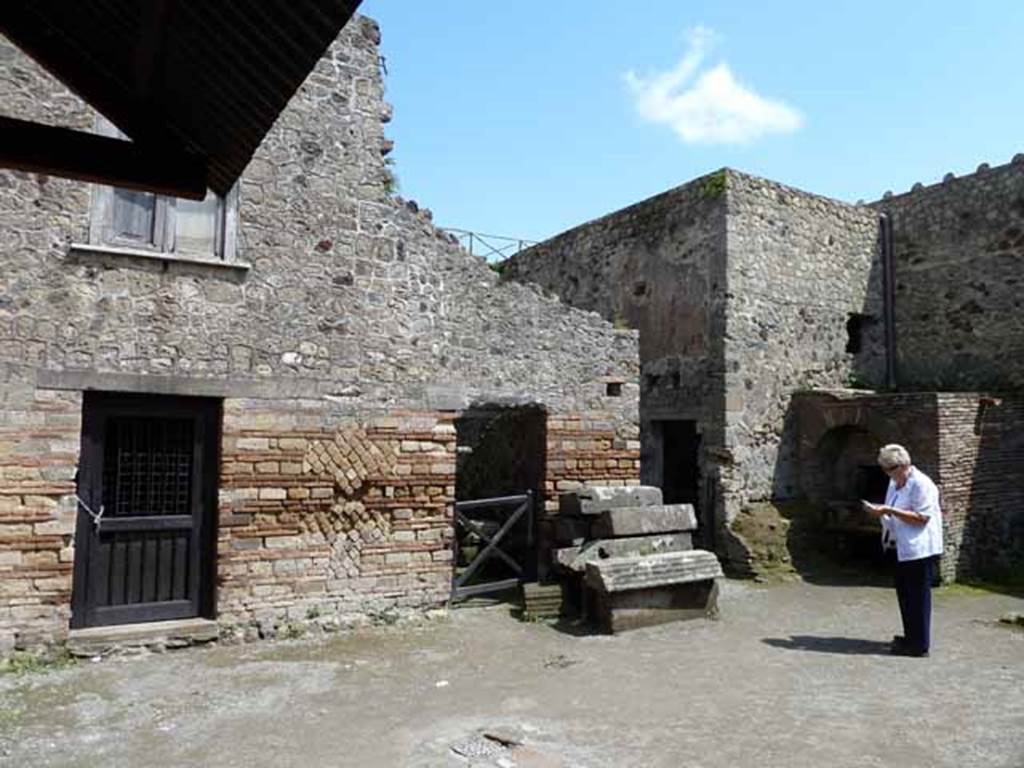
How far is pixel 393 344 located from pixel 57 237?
2.98 meters

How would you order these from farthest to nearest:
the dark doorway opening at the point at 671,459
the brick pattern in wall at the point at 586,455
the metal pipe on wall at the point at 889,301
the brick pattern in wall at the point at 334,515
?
the metal pipe on wall at the point at 889,301, the dark doorway opening at the point at 671,459, the brick pattern in wall at the point at 586,455, the brick pattern in wall at the point at 334,515

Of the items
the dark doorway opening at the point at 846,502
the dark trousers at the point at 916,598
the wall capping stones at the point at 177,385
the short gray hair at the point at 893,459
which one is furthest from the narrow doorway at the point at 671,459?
the wall capping stones at the point at 177,385

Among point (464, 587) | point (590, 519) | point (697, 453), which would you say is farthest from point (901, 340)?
point (464, 587)

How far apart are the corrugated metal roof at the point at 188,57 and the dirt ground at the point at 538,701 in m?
3.33

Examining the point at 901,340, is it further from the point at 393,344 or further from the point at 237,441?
the point at 237,441

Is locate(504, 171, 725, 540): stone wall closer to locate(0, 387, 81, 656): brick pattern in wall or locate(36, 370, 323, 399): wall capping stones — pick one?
locate(36, 370, 323, 399): wall capping stones

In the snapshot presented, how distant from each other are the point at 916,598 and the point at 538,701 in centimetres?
340

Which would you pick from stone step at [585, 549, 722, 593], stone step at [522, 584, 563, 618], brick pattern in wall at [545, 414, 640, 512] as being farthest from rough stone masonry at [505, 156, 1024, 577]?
stone step at [522, 584, 563, 618]

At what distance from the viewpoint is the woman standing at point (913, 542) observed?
6465 mm

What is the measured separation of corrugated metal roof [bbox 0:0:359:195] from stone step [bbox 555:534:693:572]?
5148 mm

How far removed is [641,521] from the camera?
7918mm

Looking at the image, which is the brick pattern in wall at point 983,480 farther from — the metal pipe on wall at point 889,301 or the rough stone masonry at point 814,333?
the metal pipe on wall at point 889,301

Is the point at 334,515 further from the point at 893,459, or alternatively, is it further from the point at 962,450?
the point at 962,450

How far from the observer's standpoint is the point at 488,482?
10.5 metres
